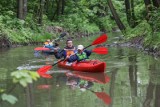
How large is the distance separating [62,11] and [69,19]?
196 centimetres


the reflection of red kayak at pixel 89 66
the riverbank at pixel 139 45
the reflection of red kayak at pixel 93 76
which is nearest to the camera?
the reflection of red kayak at pixel 93 76

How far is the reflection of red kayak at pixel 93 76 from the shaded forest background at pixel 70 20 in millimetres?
4498

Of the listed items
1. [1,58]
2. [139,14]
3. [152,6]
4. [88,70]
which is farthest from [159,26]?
[139,14]

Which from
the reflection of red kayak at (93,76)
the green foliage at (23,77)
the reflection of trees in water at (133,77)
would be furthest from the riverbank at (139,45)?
the green foliage at (23,77)

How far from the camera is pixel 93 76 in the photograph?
10617 mm

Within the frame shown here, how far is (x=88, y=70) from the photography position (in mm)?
11281

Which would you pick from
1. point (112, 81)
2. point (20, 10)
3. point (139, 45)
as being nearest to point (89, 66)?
point (112, 81)

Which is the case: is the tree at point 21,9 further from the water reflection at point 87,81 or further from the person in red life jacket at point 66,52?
the water reflection at point 87,81

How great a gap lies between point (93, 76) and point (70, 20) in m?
21.2

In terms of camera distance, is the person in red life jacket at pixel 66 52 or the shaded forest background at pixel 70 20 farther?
the shaded forest background at pixel 70 20

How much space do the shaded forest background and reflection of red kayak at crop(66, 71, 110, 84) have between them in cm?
450

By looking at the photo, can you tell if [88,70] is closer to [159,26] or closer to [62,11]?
[159,26]

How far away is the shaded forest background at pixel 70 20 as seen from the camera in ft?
56.3

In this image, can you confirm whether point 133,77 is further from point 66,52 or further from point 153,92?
point 66,52
